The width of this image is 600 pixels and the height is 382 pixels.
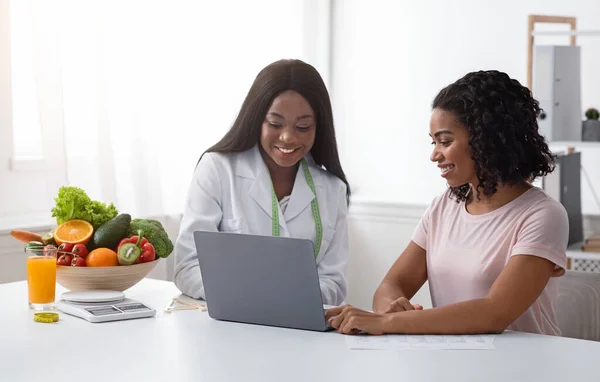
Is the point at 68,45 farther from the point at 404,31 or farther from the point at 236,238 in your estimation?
the point at 404,31

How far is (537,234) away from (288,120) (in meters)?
0.86

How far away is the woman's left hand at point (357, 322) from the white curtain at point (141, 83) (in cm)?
165

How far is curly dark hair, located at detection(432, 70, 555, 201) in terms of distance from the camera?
1915 millimetres

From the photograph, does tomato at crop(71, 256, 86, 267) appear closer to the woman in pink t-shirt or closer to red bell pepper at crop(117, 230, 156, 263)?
red bell pepper at crop(117, 230, 156, 263)

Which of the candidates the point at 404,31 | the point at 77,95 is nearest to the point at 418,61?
the point at 404,31

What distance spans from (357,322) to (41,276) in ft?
2.52

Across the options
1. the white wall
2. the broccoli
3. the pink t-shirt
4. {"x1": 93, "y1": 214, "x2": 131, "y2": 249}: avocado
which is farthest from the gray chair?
the white wall

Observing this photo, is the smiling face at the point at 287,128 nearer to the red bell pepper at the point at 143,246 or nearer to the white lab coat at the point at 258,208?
the white lab coat at the point at 258,208

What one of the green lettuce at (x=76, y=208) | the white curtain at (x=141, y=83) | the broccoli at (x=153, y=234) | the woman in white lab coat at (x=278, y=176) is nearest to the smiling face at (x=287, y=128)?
the woman in white lab coat at (x=278, y=176)

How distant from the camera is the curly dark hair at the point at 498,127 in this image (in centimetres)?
192

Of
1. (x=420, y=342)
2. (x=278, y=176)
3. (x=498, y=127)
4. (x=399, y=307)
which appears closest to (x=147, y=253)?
(x=278, y=176)

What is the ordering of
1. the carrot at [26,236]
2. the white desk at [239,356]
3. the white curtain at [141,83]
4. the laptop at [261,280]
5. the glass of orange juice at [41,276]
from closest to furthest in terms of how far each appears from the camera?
the white desk at [239,356] → the laptop at [261,280] → the glass of orange juice at [41,276] → the carrot at [26,236] → the white curtain at [141,83]

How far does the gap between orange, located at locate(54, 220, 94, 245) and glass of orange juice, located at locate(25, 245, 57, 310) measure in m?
0.12

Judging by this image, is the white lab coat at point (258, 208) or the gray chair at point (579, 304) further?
the white lab coat at point (258, 208)
